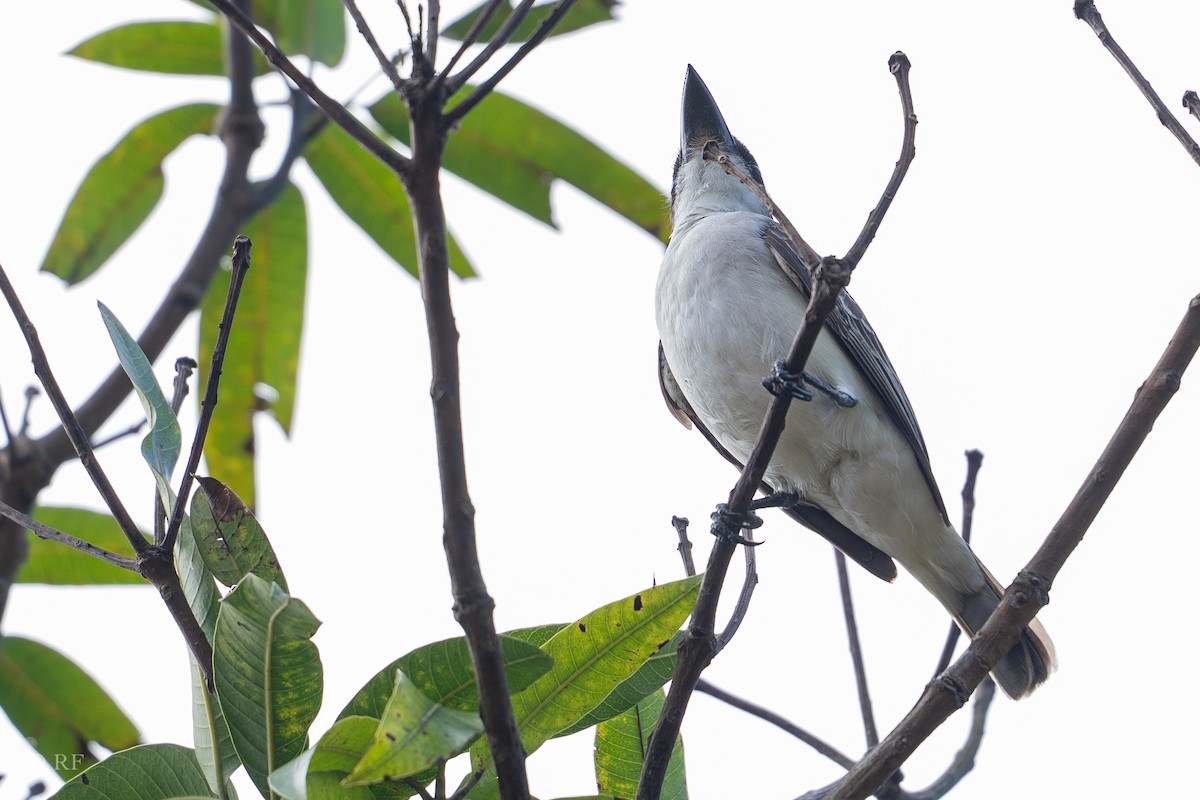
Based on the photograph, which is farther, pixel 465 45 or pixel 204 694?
pixel 204 694

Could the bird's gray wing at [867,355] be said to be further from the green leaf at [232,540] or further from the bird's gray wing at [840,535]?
the green leaf at [232,540]

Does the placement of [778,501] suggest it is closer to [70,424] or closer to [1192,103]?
[1192,103]

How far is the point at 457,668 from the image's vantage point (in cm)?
163

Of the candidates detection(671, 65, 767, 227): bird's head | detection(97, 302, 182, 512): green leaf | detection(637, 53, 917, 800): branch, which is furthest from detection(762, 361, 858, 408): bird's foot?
detection(671, 65, 767, 227): bird's head

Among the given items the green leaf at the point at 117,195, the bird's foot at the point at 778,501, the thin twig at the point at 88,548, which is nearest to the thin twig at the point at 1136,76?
the thin twig at the point at 88,548

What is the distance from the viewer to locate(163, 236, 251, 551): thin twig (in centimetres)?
154

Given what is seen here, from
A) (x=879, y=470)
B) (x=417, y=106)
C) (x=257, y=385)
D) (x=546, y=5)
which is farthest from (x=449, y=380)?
(x=257, y=385)

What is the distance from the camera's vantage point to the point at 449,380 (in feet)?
4.49

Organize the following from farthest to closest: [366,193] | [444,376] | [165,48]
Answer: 1. [366,193]
2. [165,48]
3. [444,376]

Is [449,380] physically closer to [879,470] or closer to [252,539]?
[252,539]

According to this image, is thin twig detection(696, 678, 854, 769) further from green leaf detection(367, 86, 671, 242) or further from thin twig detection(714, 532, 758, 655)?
green leaf detection(367, 86, 671, 242)

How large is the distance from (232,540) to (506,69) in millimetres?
856

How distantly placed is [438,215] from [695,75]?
11.0 feet

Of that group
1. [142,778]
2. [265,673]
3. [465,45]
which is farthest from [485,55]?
[142,778]
